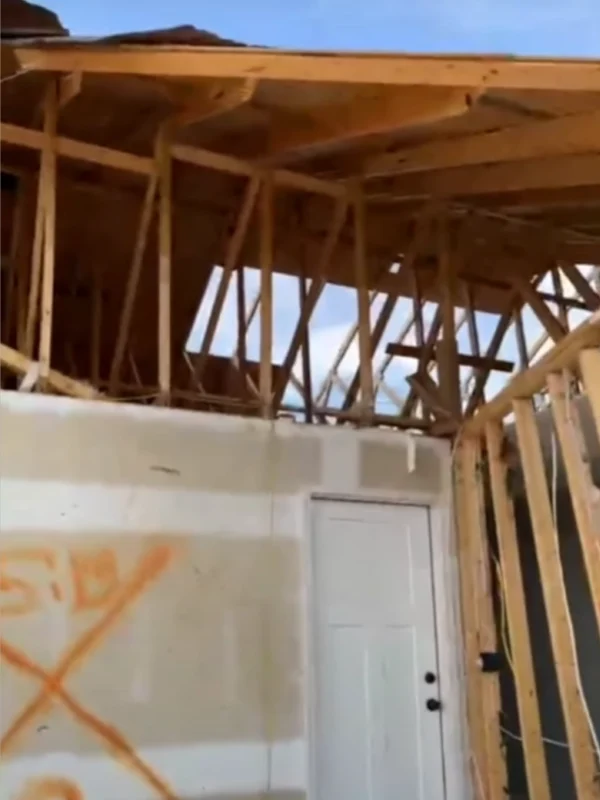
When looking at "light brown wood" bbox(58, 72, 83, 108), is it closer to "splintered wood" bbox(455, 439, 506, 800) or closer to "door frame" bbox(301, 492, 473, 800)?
"door frame" bbox(301, 492, 473, 800)

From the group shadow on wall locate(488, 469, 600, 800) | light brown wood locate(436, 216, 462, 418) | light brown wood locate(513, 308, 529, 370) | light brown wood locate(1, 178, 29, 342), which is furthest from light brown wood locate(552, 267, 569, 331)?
light brown wood locate(1, 178, 29, 342)

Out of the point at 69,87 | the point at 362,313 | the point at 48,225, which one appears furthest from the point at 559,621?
the point at 69,87

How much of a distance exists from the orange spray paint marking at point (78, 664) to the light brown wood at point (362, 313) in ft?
5.17

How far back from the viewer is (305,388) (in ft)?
21.3

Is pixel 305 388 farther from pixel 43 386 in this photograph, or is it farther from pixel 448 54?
pixel 448 54

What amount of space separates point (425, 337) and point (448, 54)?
3408 mm

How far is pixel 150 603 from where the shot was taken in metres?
4.56

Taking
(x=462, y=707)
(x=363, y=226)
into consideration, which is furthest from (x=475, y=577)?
(x=363, y=226)

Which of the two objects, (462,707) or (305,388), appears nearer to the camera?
(462,707)

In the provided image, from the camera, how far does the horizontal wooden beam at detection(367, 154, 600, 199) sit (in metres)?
4.91

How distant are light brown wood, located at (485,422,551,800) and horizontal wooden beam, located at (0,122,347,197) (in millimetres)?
1924

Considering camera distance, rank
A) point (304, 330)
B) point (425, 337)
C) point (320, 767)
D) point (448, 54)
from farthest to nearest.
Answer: point (425, 337)
point (304, 330)
point (320, 767)
point (448, 54)

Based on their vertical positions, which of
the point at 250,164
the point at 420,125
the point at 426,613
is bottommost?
the point at 426,613

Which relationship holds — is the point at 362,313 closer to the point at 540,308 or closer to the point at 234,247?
the point at 234,247
